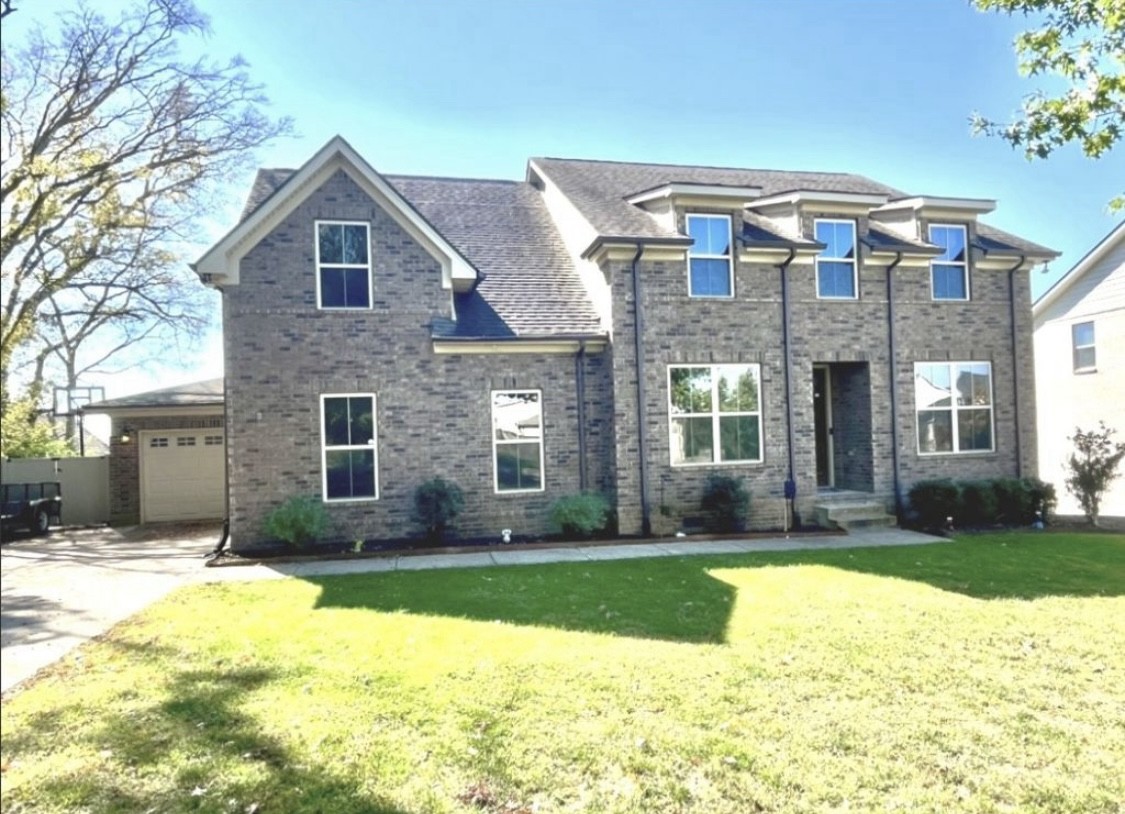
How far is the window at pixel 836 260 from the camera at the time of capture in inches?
535

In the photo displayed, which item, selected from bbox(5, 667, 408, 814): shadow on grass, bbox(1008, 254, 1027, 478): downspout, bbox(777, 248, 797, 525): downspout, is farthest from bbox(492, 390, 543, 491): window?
bbox(1008, 254, 1027, 478): downspout

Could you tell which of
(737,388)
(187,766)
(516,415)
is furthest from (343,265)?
(187,766)

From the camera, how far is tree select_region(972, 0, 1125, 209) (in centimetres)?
679

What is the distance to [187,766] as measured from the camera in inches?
153

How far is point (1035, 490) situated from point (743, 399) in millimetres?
6515

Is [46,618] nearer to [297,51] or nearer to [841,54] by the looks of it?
[297,51]

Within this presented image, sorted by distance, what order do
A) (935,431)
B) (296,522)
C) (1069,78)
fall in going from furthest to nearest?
(935,431) < (296,522) < (1069,78)

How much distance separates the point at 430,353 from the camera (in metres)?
12.1

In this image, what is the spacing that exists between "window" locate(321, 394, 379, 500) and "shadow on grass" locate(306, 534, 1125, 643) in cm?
276

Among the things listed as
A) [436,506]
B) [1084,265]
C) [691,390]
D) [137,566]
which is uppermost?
[1084,265]

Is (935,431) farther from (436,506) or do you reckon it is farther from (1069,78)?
(436,506)

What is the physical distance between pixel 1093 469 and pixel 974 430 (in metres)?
2.34

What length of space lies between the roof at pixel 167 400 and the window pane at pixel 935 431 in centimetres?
1695

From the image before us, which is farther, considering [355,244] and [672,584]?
[355,244]
